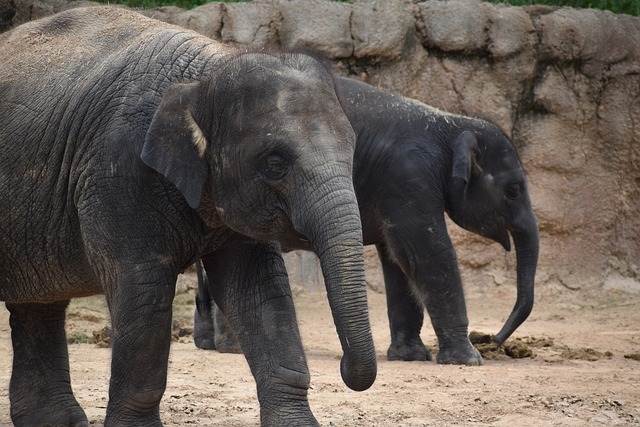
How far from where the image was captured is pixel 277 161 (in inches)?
199

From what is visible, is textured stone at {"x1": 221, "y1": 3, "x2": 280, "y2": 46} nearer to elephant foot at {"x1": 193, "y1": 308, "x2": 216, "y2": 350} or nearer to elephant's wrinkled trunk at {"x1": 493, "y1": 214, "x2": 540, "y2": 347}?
elephant foot at {"x1": 193, "y1": 308, "x2": 216, "y2": 350}

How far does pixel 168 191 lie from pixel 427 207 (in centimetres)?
424

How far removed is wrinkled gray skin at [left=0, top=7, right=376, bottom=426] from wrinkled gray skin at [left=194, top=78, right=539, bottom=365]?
3617 mm

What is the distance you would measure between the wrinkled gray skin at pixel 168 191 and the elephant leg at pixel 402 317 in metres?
3.94

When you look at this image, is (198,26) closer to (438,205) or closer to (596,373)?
(438,205)

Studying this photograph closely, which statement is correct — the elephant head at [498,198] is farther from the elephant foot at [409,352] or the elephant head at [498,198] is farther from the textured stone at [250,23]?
the textured stone at [250,23]

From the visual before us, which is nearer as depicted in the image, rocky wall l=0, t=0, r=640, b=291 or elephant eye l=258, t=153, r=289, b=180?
elephant eye l=258, t=153, r=289, b=180

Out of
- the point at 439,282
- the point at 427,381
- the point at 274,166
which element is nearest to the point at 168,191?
the point at 274,166

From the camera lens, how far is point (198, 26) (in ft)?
39.7

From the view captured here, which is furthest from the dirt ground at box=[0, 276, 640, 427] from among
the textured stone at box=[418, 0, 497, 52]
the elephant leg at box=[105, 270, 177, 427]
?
the textured stone at box=[418, 0, 497, 52]

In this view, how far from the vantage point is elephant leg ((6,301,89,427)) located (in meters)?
6.47

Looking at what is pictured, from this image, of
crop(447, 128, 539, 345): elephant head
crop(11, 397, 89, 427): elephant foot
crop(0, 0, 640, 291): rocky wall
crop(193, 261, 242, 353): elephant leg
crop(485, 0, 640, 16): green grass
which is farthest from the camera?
crop(485, 0, 640, 16): green grass

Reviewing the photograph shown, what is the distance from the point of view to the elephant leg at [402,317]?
9453 mm

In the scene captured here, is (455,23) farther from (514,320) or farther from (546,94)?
(514,320)
